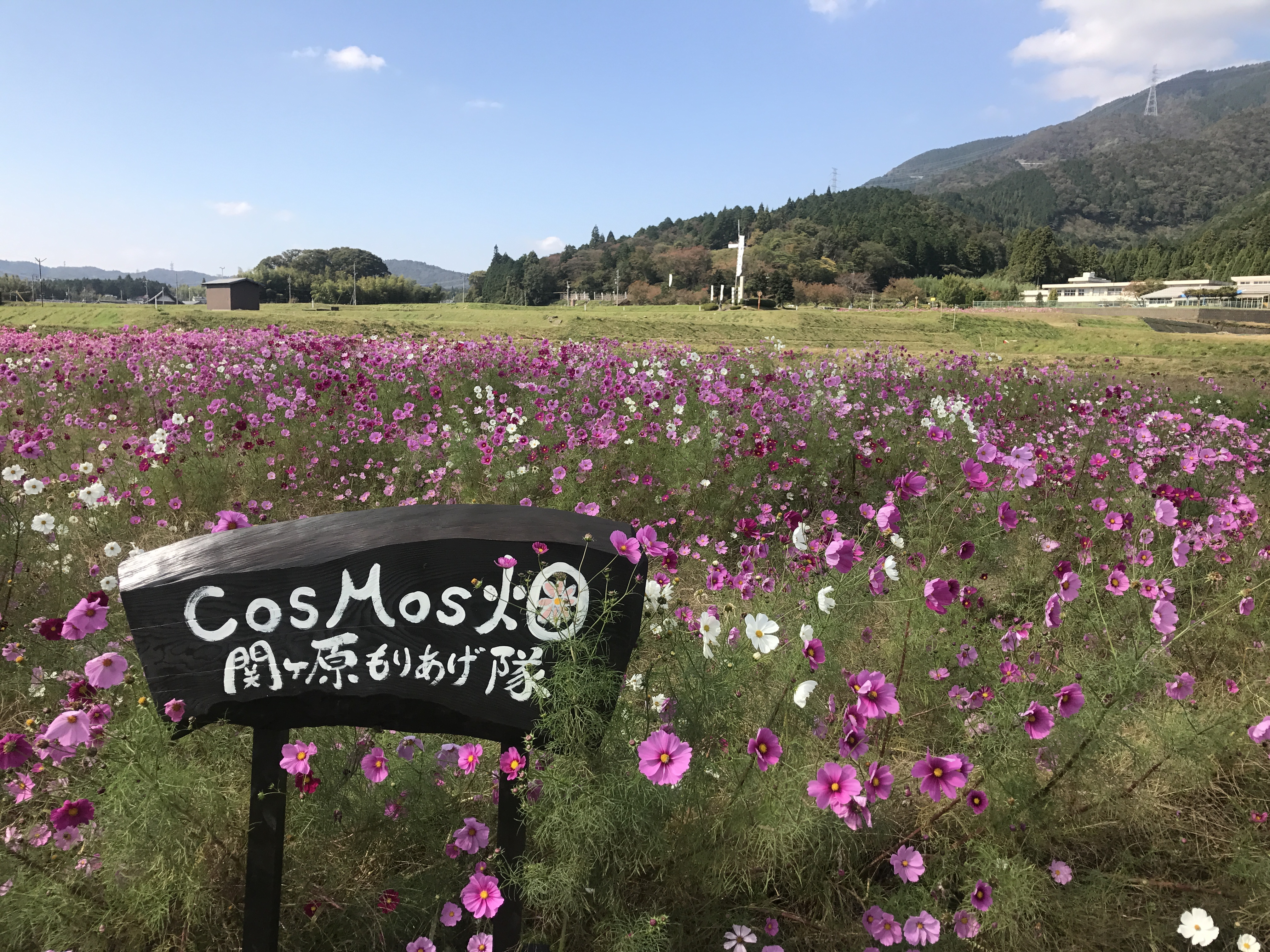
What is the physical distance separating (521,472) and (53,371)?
221 inches

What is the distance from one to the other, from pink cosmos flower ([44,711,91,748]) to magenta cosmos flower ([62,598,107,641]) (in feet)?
0.50

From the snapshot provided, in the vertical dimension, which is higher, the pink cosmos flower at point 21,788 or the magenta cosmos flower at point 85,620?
the magenta cosmos flower at point 85,620

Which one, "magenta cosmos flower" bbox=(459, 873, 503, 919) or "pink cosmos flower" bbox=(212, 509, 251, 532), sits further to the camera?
"pink cosmos flower" bbox=(212, 509, 251, 532)

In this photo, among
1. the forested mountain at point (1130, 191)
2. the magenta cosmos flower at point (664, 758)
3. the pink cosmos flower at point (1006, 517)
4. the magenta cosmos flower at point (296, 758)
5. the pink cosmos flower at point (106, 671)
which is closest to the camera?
the magenta cosmos flower at point (664, 758)

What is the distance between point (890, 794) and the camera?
6.74 feet

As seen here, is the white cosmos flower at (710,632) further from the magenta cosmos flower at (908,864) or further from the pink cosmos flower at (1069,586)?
the pink cosmos flower at (1069,586)

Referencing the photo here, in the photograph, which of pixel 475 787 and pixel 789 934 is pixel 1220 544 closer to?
pixel 789 934

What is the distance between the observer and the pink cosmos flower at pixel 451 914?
1520 mm

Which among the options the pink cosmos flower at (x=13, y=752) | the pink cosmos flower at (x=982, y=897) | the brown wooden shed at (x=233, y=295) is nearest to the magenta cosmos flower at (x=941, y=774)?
the pink cosmos flower at (x=982, y=897)

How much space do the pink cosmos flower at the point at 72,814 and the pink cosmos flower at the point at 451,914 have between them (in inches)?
28.6

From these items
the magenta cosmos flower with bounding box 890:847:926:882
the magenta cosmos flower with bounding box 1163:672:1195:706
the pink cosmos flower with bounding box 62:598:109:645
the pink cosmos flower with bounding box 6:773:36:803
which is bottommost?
the magenta cosmos flower with bounding box 890:847:926:882

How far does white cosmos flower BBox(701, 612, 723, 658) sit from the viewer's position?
5.71 feet

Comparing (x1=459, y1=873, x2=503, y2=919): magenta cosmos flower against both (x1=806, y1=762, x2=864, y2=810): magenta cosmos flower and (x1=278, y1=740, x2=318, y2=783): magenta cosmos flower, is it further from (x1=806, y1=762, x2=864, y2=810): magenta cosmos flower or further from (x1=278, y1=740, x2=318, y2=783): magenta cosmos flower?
(x1=806, y1=762, x2=864, y2=810): magenta cosmos flower

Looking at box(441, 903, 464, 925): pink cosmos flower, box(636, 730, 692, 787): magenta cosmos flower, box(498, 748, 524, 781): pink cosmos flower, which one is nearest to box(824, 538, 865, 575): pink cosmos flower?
box(636, 730, 692, 787): magenta cosmos flower
